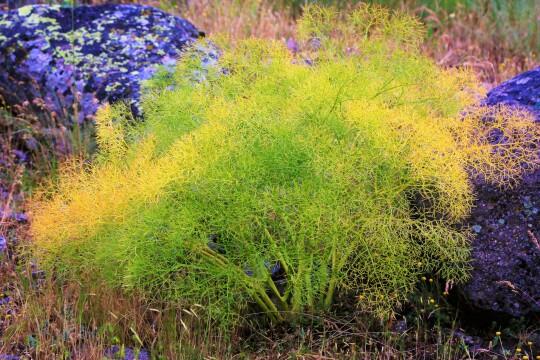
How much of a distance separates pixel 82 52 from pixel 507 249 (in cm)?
387

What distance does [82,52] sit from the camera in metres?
5.98

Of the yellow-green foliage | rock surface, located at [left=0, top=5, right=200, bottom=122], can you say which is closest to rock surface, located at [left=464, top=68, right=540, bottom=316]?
the yellow-green foliage

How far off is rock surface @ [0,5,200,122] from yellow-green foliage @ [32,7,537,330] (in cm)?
205

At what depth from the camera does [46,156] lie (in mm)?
5656

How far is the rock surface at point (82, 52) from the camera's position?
5.71 metres

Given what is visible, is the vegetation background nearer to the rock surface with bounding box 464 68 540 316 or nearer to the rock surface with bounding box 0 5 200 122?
the rock surface with bounding box 464 68 540 316

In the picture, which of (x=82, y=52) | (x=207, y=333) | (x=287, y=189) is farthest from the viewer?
(x=82, y=52)

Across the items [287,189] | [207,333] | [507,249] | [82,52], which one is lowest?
[207,333]

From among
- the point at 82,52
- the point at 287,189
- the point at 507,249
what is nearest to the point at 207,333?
the point at 287,189

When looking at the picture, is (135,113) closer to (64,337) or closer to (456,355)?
(64,337)

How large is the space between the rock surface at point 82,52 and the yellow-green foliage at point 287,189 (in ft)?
6.72

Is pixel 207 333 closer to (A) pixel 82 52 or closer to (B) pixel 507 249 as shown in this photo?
(B) pixel 507 249

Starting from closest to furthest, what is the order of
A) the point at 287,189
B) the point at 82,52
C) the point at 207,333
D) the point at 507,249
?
the point at 287,189 < the point at 507,249 < the point at 207,333 < the point at 82,52

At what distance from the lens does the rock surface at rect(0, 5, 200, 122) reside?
571 cm
